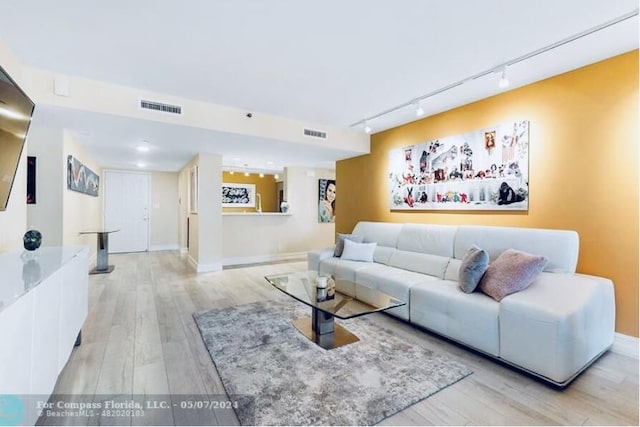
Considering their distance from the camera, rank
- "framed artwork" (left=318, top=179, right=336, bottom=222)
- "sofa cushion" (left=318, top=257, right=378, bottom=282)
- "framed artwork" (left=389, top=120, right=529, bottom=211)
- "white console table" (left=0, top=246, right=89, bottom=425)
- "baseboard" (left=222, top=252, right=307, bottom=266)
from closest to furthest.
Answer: "white console table" (left=0, top=246, right=89, bottom=425), "framed artwork" (left=389, top=120, right=529, bottom=211), "sofa cushion" (left=318, top=257, right=378, bottom=282), "baseboard" (left=222, top=252, right=307, bottom=266), "framed artwork" (left=318, top=179, right=336, bottom=222)

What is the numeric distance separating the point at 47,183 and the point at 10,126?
2.02 m

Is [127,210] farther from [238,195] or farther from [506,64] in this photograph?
[506,64]

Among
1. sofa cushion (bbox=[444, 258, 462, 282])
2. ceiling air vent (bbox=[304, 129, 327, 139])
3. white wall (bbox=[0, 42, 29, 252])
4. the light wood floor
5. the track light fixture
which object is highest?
the track light fixture

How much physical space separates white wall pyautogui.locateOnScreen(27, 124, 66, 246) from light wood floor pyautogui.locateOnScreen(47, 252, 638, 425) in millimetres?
1057

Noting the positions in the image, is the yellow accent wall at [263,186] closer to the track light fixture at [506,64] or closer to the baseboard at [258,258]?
the baseboard at [258,258]

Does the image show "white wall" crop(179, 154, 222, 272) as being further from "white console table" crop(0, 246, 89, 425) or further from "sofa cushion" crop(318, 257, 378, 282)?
"white console table" crop(0, 246, 89, 425)

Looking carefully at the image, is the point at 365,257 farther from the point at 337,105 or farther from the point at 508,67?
the point at 508,67

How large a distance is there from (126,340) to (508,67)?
4.04 metres

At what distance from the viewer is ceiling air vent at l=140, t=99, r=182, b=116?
122 inches

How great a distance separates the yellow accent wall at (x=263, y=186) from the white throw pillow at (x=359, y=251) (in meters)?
5.37

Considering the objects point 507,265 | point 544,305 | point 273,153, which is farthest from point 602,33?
point 273,153

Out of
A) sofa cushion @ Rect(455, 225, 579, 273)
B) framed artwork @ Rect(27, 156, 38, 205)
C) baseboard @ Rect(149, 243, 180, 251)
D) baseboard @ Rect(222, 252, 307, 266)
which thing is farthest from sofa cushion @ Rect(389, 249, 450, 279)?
baseboard @ Rect(149, 243, 180, 251)

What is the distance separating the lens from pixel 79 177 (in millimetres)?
4426

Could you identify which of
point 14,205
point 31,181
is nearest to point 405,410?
point 14,205
